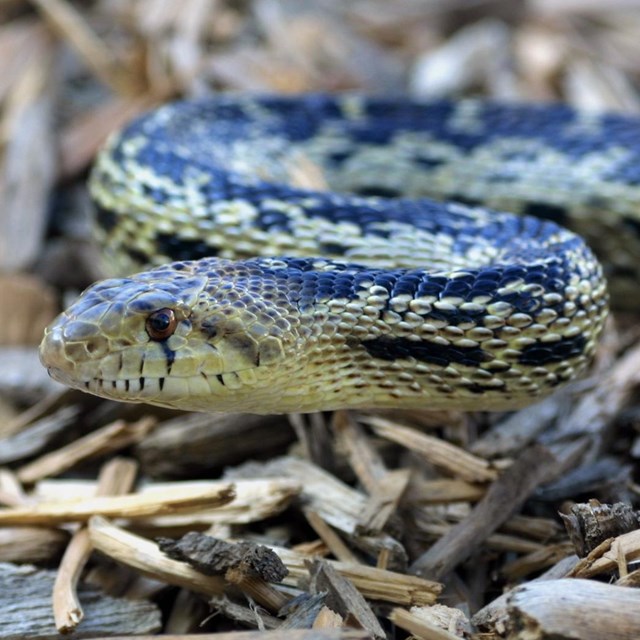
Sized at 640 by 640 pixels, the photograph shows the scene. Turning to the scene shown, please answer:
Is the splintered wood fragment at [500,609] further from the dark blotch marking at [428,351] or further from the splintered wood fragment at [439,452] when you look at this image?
the dark blotch marking at [428,351]

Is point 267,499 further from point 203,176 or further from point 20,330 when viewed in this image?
point 20,330

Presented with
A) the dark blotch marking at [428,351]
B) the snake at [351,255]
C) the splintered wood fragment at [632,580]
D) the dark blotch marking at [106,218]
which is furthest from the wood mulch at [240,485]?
the dark blotch marking at [106,218]

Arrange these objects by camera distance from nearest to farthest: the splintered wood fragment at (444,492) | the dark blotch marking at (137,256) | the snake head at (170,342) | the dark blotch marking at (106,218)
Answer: the snake head at (170,342) < the splintered wood fragment at (444,492) < the dark blotch marking at (137,256) < the dark blotch marking at (106,218)

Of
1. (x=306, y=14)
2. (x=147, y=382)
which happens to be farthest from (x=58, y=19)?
(x=147, y=382)

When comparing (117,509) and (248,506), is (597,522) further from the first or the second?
(117,509)

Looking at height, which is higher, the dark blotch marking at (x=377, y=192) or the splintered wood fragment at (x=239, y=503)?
the dark blotch marking at (x=377, y=192)

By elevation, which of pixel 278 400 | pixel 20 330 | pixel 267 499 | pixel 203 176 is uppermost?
pixel 203 176

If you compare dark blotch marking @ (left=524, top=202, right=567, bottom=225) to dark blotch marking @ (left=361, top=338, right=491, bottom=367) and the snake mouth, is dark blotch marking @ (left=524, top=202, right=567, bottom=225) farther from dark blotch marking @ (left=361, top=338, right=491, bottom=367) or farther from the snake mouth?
the snake mouth

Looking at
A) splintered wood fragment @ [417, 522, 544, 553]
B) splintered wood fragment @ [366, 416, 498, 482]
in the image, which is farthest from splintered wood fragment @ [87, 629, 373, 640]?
splintered wood fragment @ [366, 416, 498, 482]
